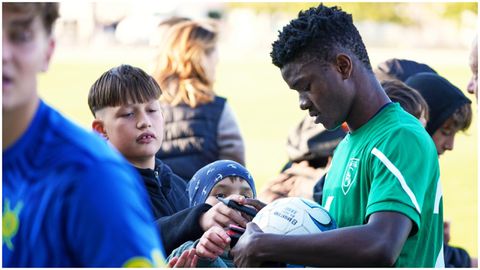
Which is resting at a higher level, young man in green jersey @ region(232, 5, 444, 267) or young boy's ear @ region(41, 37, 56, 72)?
young boy's ear @ region(41, 37, 56, 72)

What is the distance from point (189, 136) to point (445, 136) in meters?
1.79

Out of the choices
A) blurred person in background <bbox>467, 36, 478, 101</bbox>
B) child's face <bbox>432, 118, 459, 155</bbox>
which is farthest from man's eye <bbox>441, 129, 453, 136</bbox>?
blurred person in background <bbox>467, 36, 478, 101</bbox>

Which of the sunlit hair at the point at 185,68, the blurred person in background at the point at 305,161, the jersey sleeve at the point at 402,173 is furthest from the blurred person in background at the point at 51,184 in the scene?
the sunlit hair at the point at 185,68

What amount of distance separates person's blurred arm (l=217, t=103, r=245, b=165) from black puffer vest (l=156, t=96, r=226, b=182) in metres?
0.04

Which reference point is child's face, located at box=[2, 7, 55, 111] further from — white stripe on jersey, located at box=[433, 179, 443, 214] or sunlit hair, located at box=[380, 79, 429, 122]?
sunlit hair, located at box=[380, 79, 429, 122]

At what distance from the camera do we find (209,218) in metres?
4.20

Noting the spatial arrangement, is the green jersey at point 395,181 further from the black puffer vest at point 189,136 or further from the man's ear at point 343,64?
the black puffer vest at point 189,136

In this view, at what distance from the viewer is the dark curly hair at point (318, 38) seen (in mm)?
3992

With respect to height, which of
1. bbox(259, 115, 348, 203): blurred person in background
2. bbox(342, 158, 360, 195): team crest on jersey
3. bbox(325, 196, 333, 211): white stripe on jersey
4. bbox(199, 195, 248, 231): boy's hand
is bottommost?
bbox(259, 115, 348, 203): blurred person in background

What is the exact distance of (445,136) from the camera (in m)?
5.98

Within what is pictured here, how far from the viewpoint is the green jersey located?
373cm

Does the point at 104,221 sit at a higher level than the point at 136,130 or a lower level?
higher

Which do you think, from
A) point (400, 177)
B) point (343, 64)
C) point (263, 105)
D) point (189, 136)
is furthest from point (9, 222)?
point (263, 105)

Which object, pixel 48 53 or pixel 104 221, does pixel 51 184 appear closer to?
pixel 104 221
